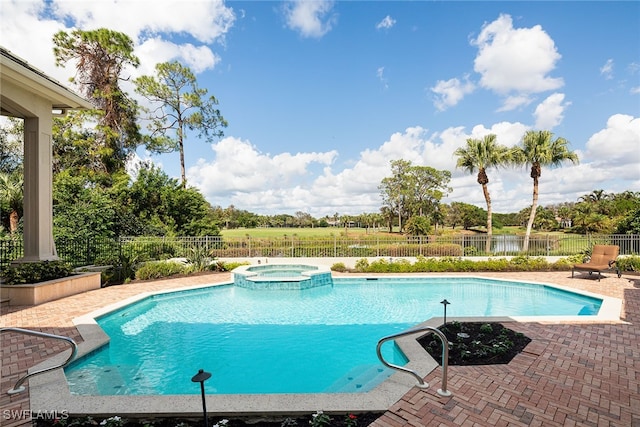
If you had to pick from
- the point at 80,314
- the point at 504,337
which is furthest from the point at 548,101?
the point at 80,314

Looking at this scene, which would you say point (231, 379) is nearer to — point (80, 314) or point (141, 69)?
point (80, 314)

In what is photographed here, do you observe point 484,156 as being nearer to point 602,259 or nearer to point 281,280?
point 602,259

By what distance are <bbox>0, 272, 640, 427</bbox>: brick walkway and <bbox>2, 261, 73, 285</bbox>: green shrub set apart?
5.97 ft

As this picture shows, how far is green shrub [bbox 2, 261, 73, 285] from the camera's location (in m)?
7.69

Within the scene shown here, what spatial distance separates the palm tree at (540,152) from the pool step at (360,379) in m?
18.2

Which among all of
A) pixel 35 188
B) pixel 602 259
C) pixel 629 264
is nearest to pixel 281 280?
pixel 35 188

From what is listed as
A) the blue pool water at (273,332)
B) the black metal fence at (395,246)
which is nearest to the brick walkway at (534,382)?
the blue pool water at (273,332)

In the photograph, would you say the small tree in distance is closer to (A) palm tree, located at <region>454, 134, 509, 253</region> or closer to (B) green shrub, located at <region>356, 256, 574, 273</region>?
(B) green shrub, located at <region>356, 256, 574, 273</region>

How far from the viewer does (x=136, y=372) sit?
4816 mm

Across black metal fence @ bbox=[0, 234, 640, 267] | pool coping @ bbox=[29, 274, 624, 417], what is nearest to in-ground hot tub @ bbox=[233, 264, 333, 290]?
black metal fence @ bbox=[0, 234, 640, 267]

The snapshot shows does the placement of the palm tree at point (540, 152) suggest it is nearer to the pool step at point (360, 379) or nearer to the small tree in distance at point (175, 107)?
the pool step at point (360, 379)

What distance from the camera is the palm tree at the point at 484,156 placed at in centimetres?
1980

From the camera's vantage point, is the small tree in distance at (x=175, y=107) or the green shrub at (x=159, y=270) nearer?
the green shrub at (x=159, y=270)

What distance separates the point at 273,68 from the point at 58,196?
41.2ft
